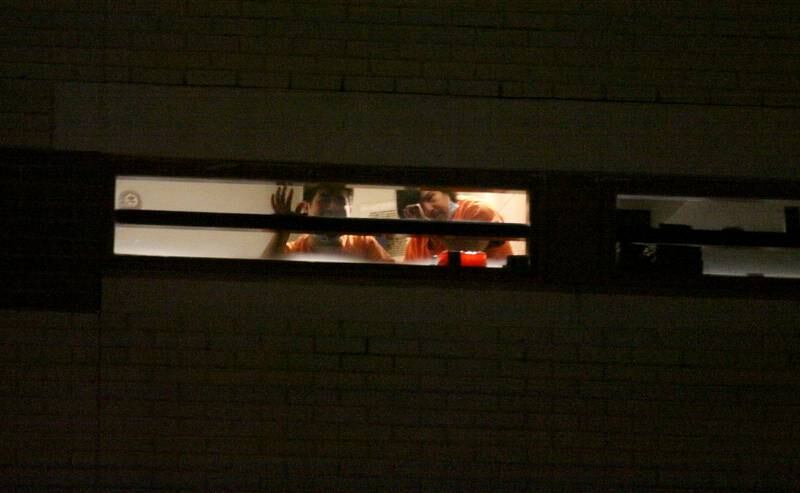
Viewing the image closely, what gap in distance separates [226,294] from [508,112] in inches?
71.8

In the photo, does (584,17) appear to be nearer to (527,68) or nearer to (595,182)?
(527,68)

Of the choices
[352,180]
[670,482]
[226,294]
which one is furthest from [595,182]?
[226,294]

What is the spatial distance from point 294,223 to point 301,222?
0.13ft

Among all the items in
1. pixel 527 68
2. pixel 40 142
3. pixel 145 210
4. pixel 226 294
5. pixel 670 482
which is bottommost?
pixel 670 482

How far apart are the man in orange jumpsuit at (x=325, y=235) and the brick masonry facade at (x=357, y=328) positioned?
18 cm

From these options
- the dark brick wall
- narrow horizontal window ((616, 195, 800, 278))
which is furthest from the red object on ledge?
the dark brick wall

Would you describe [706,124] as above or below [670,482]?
above

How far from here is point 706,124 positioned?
5.40 meters

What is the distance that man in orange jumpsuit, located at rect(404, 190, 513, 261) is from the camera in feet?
17.5

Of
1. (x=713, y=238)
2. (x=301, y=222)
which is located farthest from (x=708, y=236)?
(x=301, y=222)

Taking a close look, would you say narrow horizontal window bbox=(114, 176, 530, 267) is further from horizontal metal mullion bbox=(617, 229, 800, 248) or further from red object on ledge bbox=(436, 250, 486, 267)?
horizontal metal mullion bbox=(617, 229, 800, 248)

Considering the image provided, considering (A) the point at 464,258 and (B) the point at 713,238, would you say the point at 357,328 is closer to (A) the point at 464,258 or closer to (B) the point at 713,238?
(A) the point at 464,258

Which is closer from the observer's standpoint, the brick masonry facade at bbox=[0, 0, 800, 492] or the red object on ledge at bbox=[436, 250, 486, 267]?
the brick masonry facade at bbox=[0, 0, 800, 492]

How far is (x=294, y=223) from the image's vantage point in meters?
5.25
